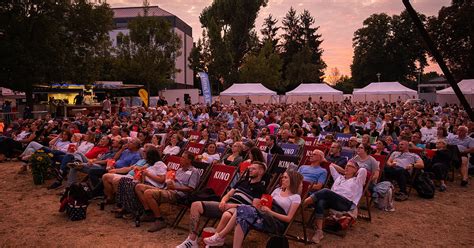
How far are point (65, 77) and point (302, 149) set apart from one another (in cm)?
1649

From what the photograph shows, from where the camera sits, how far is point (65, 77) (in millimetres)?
20062

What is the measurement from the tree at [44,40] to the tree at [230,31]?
77.4 feet

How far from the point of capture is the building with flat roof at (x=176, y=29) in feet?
162

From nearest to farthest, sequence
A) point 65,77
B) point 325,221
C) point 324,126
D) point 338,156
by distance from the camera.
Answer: point 325,221 → point 338,156 → point 324,126 → point 65,77

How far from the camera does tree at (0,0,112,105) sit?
1811cm

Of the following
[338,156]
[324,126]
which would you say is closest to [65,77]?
[324,126]

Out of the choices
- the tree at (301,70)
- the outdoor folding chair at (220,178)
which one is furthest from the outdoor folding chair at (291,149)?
the tree at (301,70)

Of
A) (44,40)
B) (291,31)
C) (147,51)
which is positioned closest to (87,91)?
(147,51)

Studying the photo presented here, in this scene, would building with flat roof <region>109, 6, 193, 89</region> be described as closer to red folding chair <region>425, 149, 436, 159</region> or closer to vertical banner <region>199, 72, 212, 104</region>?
vertical banner <region>199, 72, 212, 104</region>

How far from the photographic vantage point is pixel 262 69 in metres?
44.9

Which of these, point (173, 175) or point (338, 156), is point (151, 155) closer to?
point (173, 175)

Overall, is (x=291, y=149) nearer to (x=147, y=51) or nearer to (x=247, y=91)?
(x=247, y=91)

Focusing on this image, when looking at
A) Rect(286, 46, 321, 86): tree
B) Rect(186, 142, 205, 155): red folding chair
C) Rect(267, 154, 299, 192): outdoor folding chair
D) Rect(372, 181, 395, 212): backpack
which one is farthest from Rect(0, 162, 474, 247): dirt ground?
Rect(286, 46, 321, 86): tree

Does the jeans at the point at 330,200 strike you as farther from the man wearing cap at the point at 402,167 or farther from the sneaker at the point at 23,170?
the sneaker at the point at 23,170
